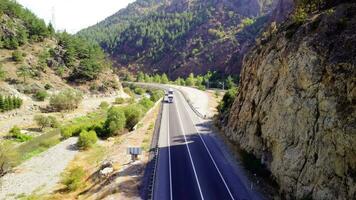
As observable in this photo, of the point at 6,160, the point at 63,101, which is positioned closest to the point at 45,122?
the point at 63,101

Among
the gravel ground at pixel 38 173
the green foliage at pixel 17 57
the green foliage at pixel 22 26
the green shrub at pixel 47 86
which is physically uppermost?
the green foliage at pixel 22 26

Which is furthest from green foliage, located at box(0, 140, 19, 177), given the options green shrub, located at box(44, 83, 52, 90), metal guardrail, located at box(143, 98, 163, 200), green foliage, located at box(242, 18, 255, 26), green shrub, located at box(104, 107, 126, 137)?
green foliage, located at box(242, 18, 255, 26)

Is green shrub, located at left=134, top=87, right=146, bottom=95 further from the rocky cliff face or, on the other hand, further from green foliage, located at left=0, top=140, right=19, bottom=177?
the rocky cliff face

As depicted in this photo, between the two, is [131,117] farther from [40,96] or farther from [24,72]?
[24,72]

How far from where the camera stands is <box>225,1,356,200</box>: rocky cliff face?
853 inches

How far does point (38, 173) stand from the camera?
42406 mm

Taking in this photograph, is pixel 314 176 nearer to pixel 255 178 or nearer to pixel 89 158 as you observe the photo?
pixel 255 178

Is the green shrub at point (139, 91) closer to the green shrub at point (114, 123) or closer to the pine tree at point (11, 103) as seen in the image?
the pine tree at point (11, 103)

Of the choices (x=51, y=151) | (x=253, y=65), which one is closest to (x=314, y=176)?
(x=253, y=65)

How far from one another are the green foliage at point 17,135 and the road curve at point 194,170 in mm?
26211

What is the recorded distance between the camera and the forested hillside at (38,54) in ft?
310

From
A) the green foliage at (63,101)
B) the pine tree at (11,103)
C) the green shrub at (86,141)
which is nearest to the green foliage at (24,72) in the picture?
the green foliage at (63,101)

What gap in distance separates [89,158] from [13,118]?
33.9 metres

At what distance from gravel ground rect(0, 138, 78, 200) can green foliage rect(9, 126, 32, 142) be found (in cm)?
1045
